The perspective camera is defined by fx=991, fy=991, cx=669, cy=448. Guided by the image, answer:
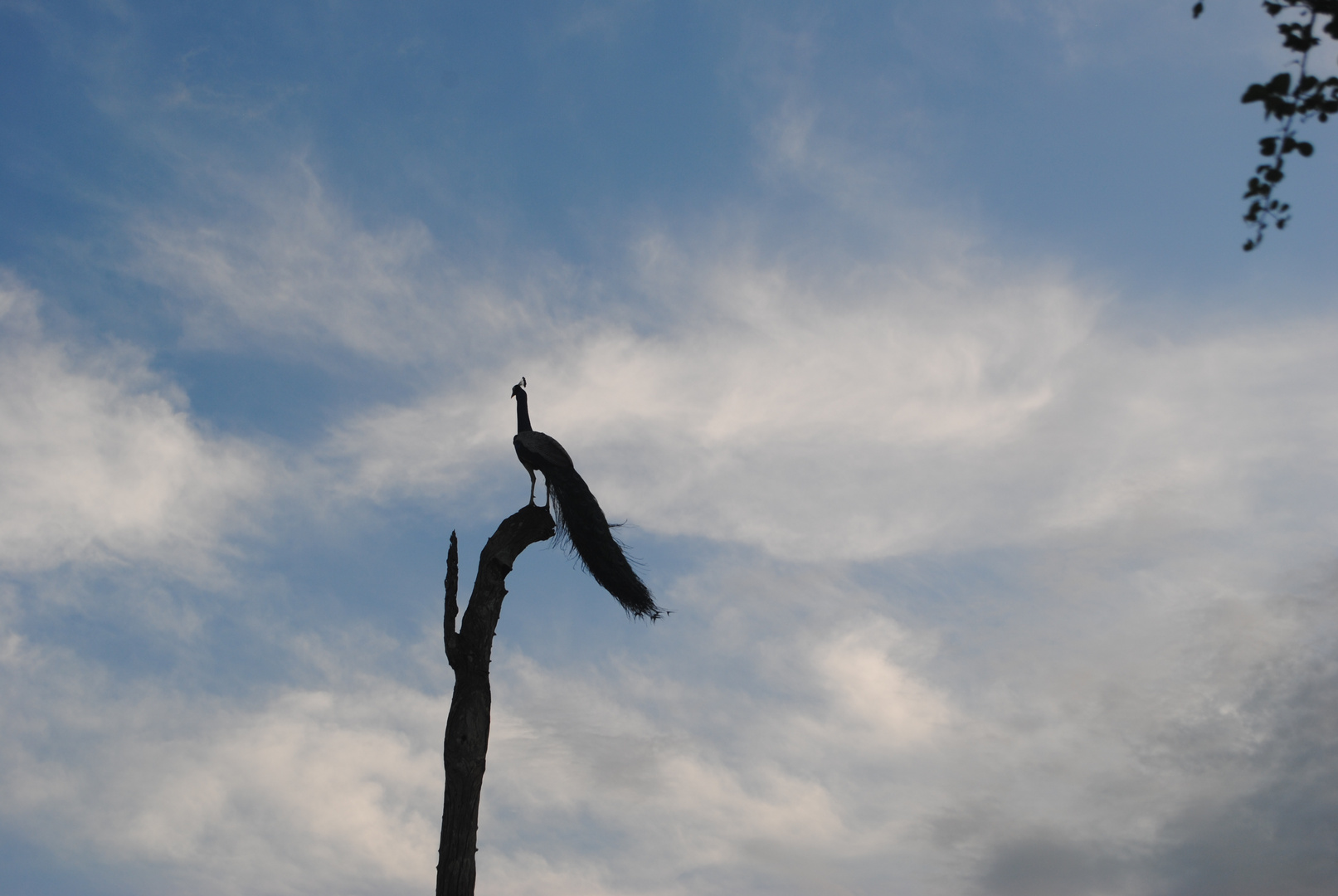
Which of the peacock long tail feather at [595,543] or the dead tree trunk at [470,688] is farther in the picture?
the peacock long tail feather at [595,543]

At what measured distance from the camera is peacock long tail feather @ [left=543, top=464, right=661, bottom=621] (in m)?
11.1

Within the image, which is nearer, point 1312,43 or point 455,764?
point 1312,43

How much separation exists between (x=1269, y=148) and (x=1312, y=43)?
55 centimetres

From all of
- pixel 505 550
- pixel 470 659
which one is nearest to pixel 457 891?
pixel 470 659

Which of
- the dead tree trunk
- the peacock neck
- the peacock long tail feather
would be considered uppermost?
the peacock neck

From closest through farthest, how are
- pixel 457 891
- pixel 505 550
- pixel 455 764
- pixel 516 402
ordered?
pixel 457 891, pixel 455 764, pixel 505 550, pixel 516 402

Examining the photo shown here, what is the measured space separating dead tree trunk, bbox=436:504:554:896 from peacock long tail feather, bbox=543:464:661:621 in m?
0.40

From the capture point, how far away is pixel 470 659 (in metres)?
9.55

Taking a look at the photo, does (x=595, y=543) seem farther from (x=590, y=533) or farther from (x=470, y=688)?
(x=470, y=688)

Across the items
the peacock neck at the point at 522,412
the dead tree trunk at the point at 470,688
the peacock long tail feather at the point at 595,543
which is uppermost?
the peacock neck at the point at 522,412

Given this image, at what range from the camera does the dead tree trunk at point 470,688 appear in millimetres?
8617

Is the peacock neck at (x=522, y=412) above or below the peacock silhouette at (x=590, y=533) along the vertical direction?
above

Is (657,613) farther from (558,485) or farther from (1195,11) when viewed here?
(1195,11)

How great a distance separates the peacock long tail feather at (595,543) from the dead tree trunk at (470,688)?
403 millimetres
